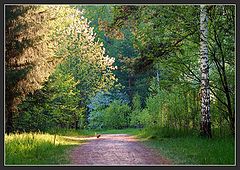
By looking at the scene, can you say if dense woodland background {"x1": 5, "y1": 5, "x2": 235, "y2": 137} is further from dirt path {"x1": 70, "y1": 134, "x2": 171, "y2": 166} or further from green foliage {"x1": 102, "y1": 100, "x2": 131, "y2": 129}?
dirt path {"x1": 70, "y1": 134, "x2": 171, "y2": 166}

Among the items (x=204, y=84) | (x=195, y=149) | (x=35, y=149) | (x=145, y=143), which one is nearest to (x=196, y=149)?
(x=195, y=149)

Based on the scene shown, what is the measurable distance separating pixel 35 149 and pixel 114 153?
1.45 meters

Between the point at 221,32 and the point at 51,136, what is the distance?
4036 millimetres

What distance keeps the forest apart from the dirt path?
1.24 ft

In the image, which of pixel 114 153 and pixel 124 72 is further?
pixel 124 72

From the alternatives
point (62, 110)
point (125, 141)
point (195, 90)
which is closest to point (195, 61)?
point (195, 90)

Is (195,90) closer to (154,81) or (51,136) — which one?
(154,81)

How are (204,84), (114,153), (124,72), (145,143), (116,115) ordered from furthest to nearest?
(124,72) < (204,84) < (116,115) < (145,143) < (114,153)

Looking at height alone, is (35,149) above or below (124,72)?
below

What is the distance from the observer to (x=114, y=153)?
29.8ft

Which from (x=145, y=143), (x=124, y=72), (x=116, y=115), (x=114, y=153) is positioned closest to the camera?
(x=114, y=153)

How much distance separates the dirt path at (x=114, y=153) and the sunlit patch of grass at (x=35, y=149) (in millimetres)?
270

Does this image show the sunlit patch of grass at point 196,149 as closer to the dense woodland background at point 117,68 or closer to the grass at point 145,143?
the grass at point 145,143

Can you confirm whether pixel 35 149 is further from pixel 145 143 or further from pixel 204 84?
pixel 204 84
